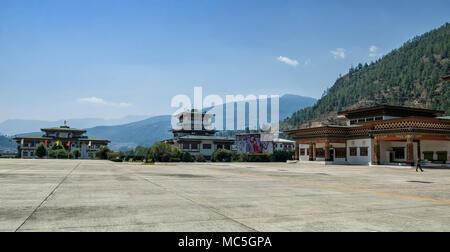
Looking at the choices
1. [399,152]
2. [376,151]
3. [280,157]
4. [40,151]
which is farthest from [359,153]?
[40,151]

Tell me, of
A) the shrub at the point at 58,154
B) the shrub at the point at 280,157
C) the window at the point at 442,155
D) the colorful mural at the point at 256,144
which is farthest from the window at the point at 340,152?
the shrub at the point at 58,154

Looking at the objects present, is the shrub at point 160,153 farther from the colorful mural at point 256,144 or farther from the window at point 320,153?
the colorful mural at point 256,144

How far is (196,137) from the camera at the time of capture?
344ft

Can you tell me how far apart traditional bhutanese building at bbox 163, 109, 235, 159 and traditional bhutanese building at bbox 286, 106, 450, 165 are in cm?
4396

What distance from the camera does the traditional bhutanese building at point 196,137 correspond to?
104 m

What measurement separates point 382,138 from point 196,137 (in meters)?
65.1

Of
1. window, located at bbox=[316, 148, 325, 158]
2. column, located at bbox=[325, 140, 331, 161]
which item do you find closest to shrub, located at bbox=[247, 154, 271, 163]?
window, located at bbox=[316, 148, 325, 158]

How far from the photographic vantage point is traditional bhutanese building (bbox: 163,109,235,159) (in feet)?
340

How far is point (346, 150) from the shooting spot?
57.8 m

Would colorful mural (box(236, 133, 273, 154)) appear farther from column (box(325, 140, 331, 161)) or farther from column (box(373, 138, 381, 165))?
column (box(373, 138, 381, 165))

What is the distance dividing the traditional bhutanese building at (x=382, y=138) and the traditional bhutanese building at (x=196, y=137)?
43960 millimetres

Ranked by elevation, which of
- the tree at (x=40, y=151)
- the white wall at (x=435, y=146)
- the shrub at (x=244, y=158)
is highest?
the white wall at (x=435, y=146)
